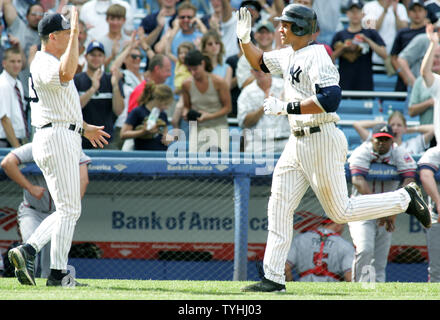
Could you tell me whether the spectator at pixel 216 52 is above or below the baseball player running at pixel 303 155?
above

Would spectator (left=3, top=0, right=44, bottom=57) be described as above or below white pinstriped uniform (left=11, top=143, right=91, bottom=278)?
above

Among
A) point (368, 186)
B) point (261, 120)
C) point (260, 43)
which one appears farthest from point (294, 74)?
point (260, 43)

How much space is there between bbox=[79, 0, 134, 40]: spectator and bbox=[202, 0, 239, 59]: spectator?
37.6 inches

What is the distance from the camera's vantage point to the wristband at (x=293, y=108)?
15.3ft

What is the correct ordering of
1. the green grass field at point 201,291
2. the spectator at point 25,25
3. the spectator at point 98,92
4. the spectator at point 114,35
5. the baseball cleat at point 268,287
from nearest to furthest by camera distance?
the green grass field at point 201,291, the baseball cleat at point 268,287, the spectator at point 98,92, the spectator at point 25,25, the spectator at point 114,35

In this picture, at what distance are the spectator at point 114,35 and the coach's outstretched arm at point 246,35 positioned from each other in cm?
421

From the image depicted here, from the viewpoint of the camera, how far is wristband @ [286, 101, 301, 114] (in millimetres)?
4669

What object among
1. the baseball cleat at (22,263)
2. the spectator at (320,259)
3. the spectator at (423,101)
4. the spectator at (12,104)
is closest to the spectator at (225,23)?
the spectator at (423,101)

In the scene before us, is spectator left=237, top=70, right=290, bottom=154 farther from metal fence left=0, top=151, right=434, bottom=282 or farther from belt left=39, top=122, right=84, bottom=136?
belt left=39, top=122, right=84, bottom=136

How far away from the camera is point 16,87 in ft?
25.7

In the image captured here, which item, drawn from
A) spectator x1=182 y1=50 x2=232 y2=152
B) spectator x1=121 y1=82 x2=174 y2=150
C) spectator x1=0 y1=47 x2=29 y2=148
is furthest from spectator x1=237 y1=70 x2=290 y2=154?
spectator x1=0 y1=47 x2=29 y2=148

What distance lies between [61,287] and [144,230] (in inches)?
91.9

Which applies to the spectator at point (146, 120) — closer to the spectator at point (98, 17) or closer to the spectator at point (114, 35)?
the spectator at point (114, 35)
